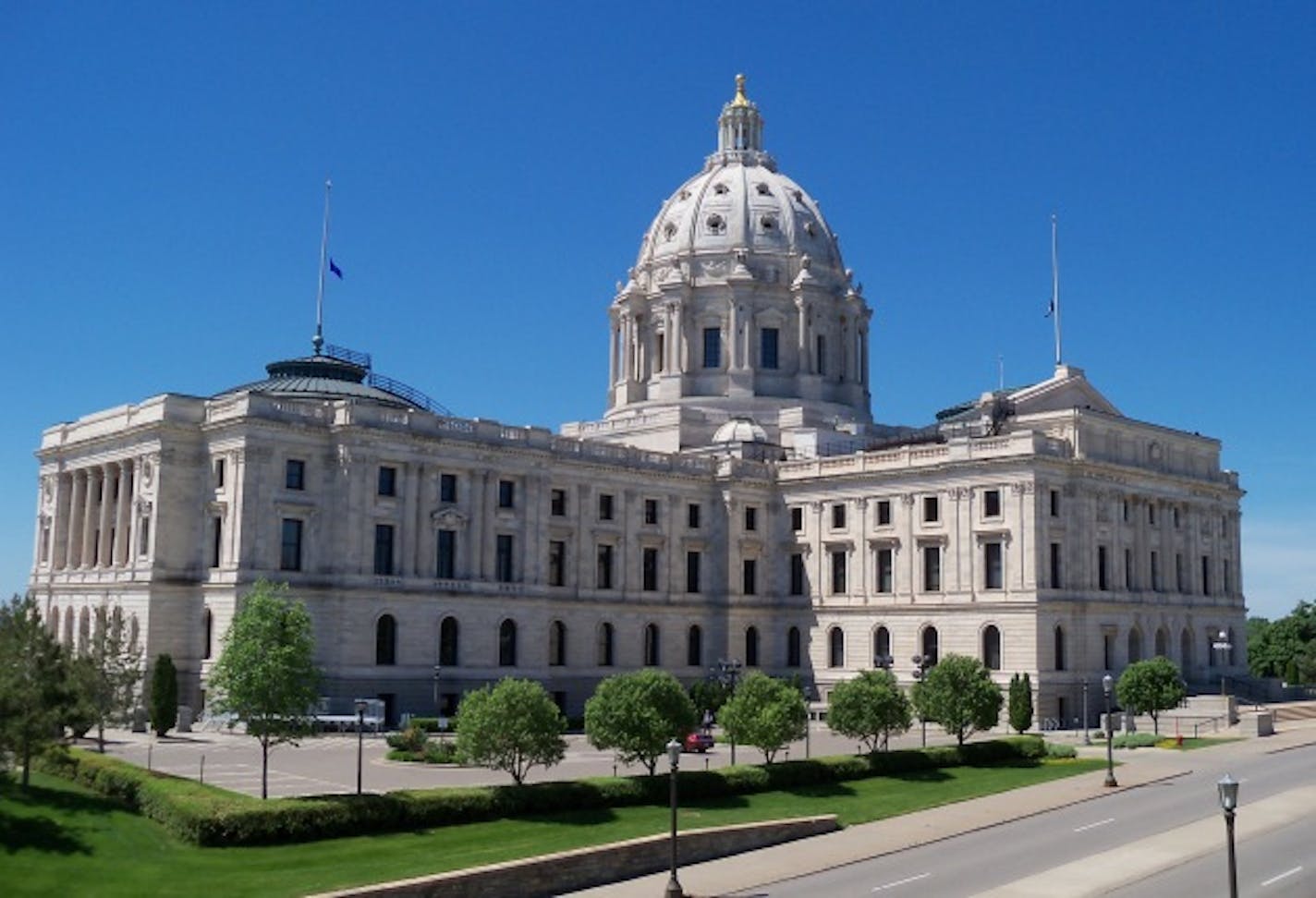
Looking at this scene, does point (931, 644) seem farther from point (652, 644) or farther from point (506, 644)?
point (506, 644)

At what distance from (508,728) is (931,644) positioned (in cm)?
4700

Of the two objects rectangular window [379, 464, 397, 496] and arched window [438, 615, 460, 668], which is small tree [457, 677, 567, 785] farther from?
arched window [438, 615, 460, 668]

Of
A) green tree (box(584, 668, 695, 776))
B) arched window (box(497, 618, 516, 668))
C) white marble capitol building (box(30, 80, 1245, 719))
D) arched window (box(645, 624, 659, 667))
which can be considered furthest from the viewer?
arched window (box(645, 624, 659, 667))

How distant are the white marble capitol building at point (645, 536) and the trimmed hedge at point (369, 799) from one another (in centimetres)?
2477

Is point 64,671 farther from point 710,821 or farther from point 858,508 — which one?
point 858,508

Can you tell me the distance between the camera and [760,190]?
116 metres

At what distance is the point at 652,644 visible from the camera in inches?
3487

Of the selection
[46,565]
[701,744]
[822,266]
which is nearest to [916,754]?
[701,744]

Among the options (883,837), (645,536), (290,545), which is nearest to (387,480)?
(290,545)

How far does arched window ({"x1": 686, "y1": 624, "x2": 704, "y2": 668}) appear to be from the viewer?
297ft

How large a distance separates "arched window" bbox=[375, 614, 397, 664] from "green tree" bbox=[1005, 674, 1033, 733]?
1319 inches

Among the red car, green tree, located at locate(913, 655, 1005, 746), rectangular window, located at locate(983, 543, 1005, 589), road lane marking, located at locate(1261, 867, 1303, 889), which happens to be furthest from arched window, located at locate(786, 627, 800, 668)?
road lane marking, located at locate(1261, 867, 1303, 889)

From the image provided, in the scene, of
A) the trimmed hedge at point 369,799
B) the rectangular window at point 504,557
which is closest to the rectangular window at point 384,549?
the rectangular window at point 504,557

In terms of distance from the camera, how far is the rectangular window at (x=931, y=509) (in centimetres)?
8444
